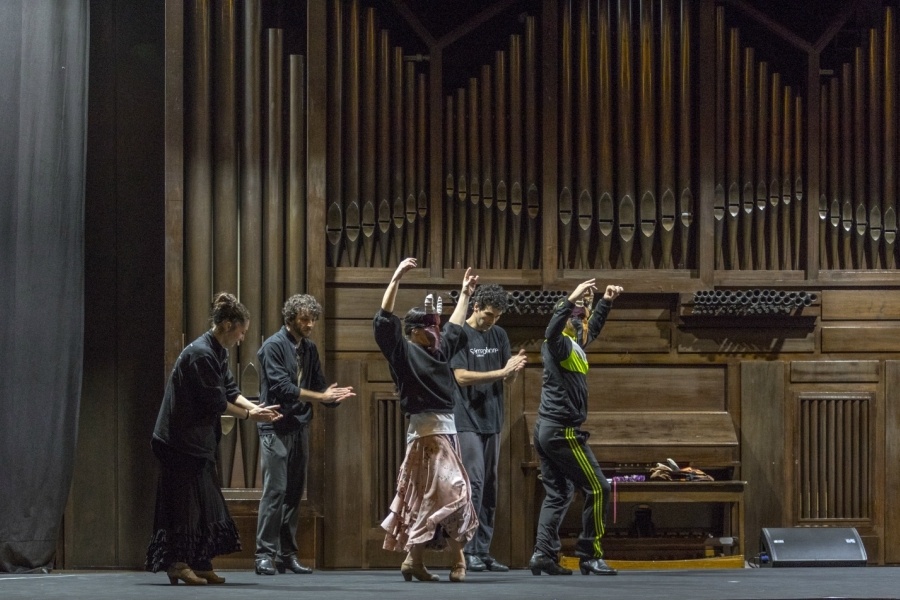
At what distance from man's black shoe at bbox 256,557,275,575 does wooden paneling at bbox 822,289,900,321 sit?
396 cm

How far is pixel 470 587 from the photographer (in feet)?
20.0

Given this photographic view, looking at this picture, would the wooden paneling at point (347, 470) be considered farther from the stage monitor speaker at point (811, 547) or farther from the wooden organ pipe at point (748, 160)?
the wooden organ pipe at point (748, 160)

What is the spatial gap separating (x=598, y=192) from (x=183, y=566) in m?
3.71

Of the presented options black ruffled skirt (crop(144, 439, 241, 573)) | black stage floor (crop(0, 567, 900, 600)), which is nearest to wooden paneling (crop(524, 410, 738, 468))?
black stage floor (crop(0, 567, 900, 600))

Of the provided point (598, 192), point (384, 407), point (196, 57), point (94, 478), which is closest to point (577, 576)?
point (384, 407)

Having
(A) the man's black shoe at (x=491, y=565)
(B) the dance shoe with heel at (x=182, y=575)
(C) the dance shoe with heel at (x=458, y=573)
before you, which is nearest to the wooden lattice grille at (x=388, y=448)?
(A) the man's black shoe at (x=491, y=565)

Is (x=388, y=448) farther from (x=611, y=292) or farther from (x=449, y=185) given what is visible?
(x=611, y=292)

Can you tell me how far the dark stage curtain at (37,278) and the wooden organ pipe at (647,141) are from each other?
356 cm

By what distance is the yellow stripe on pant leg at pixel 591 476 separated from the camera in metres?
6.91

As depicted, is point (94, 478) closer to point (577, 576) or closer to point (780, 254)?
point (577, 576)

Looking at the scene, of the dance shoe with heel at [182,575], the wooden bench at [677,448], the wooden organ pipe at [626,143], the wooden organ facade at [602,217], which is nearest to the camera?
the dance shoe with heel at [182,575]

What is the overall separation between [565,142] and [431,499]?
9.83 ft

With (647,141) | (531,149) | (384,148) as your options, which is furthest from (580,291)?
(384,148)

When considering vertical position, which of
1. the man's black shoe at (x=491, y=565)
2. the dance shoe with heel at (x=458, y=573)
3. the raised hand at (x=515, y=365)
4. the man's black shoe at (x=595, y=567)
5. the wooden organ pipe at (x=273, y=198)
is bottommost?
the man's black shoe at (x=491, y=565)
